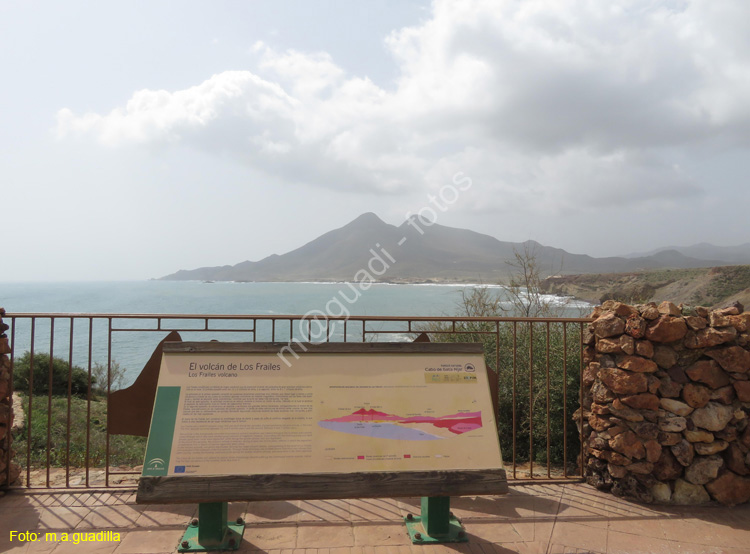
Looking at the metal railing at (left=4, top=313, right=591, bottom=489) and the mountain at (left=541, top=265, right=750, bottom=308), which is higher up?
the mountain at (left=541, top=265, right=750, bottom=308)

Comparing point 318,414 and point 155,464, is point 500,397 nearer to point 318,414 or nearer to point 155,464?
point 318,414

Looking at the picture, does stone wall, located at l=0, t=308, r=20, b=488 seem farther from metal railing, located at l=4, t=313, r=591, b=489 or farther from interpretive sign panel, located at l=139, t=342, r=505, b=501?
interpretive sign panel, located at l=139, t=342, r=505, b=501

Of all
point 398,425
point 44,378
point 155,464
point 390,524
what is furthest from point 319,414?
point 44,378

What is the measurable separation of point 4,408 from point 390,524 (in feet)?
9.78

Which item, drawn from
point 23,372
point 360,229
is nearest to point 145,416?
point 23,372

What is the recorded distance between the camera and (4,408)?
3.59m

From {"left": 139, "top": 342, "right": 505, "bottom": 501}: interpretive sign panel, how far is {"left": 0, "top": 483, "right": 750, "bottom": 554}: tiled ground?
0.64 m

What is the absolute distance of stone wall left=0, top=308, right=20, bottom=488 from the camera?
3.58 metres

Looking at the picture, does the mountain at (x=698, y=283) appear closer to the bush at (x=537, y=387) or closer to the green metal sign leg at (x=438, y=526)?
the bush at (x=537, y=387)

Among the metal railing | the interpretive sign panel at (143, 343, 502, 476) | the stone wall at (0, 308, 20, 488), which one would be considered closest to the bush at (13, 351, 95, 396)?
the metal railing

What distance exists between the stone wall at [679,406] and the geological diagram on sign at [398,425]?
1.47 m

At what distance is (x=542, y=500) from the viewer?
12.0 ft

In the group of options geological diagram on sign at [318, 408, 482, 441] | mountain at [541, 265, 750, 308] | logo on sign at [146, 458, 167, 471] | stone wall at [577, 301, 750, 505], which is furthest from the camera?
mountain at [541, 265, 750, 308]

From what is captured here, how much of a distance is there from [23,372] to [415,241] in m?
97.9
